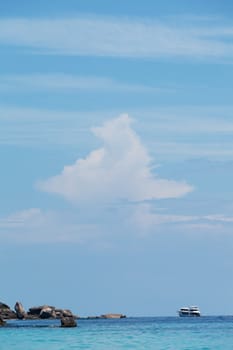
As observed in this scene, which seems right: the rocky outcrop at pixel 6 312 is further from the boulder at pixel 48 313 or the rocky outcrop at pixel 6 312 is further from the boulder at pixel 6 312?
the boulder at pixel 48 313

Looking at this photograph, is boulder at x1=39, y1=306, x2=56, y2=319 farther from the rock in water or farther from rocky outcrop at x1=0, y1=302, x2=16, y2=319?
rocky outcrop at x1=0, y1=302, x2=16, y2=319

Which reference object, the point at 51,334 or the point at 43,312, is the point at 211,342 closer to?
the point at 51,334

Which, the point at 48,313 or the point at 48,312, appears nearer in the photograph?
the point at 48,313

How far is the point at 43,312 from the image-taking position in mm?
175500

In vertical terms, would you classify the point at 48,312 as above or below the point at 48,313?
above

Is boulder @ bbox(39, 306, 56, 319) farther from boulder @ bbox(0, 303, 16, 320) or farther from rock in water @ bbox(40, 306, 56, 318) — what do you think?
boulder @ bbox(0, 303, 16, 320)

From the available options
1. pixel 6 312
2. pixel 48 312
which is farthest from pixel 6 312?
pixel 48 312

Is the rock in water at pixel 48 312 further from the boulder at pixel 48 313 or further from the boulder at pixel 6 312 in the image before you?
the boulder at pixel 6 312

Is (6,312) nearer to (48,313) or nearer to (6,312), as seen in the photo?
(6,312)

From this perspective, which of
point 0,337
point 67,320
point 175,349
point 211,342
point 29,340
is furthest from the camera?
point 67,320

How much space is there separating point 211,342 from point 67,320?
3961cm

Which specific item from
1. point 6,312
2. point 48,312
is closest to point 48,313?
point 48,312

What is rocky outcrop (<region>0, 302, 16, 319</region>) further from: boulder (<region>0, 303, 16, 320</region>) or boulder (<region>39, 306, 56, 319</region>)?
boulder (<region>39, 306, 56, 319</region>)

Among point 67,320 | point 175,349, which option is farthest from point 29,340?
point 67,320
